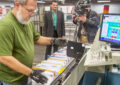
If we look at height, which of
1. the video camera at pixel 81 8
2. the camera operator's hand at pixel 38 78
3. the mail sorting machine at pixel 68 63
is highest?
the video camera at pixel 81 8

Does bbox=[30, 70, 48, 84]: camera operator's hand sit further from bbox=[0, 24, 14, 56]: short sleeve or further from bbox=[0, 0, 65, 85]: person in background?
bbox=[0, 24, 14, 56]: short sleeve

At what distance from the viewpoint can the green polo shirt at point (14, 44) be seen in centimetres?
112

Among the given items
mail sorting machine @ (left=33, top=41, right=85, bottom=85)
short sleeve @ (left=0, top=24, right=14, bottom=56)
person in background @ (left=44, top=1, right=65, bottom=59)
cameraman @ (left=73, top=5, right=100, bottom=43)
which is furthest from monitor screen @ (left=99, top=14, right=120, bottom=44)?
person in background @ (left=44, top=1, right=65, bottom=59)

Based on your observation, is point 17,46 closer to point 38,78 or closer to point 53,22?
point 38,78

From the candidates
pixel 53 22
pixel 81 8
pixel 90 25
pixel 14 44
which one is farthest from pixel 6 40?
pixel 53 22

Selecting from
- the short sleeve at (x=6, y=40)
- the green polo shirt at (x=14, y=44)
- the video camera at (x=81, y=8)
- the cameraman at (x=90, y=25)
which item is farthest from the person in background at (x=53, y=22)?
the short sleeve at (x=6, y=40)

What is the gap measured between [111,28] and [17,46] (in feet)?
3.64

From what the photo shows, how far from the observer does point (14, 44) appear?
1233 millimetres

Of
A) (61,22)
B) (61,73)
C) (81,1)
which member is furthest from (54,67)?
(61,22)

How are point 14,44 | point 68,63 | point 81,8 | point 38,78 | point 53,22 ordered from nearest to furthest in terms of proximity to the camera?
point 38,78 → point 14,44 → point 68,63 → point 81,8 → point 53,22

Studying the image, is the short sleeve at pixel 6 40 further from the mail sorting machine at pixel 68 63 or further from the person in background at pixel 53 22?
the person in background at pixel 53 22

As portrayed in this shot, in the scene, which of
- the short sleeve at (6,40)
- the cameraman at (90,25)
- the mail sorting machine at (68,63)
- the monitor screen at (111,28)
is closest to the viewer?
the short sleeve at (6,40)

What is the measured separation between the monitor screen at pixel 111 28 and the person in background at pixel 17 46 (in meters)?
0.92

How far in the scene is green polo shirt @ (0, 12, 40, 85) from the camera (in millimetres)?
1115
